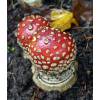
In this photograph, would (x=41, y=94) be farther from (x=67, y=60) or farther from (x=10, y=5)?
(x=10, y=5)

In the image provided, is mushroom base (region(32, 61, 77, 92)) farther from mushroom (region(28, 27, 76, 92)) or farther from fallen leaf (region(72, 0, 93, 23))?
fallen leaf (region(72, 0, 93, 23))

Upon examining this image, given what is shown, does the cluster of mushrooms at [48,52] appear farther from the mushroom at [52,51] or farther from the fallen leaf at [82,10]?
the fallen leaf at [82,10]

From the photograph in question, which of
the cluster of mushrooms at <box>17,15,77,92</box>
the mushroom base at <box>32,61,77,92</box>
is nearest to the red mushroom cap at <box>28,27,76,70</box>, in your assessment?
the cluster of mushrooms at <box>17,15,77,92</box>

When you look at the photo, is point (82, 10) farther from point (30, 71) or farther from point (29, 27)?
point (30, 71)

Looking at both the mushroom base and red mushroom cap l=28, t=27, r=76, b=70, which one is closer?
red mushroom cap l=28, t=27, r=76, b=70
